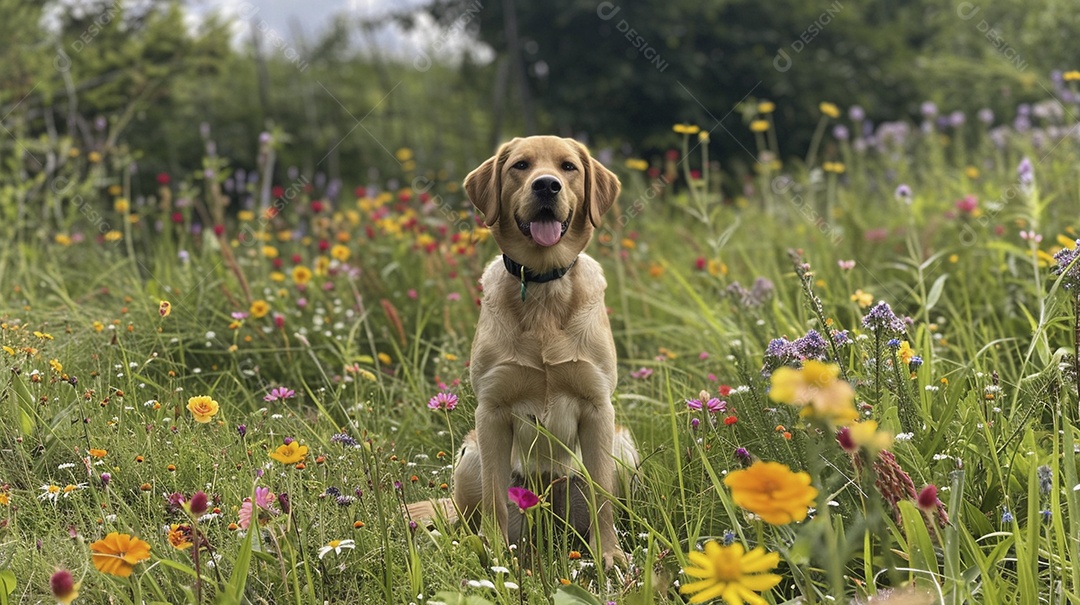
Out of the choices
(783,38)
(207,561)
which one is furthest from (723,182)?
(207,561)

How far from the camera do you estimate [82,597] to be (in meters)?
2.29

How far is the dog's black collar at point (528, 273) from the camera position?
287cm

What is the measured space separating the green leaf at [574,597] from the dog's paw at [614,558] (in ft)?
1.69

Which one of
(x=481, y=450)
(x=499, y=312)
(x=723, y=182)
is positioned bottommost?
(x=723, y=182)

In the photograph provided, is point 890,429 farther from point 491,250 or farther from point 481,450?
point 491,250

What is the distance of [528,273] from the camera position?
2.88 metres

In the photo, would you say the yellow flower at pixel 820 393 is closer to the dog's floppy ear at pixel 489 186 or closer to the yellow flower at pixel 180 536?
the yellow flower at pixel 180 536

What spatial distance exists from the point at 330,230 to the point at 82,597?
3204 millimetres

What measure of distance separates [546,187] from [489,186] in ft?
0.94

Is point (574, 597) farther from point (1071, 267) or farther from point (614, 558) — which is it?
point (1071, 267)

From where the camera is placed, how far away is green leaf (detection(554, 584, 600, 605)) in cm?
201

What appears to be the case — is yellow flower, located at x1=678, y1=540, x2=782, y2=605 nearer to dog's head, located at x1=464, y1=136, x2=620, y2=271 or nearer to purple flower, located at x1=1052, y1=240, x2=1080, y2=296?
purple flower, located at x1=1052, y1=240, x2=1080, y2=296

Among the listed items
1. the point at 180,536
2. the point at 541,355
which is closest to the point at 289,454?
the point at 180,536

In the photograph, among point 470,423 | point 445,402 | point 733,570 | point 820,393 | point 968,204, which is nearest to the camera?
point 820,393
